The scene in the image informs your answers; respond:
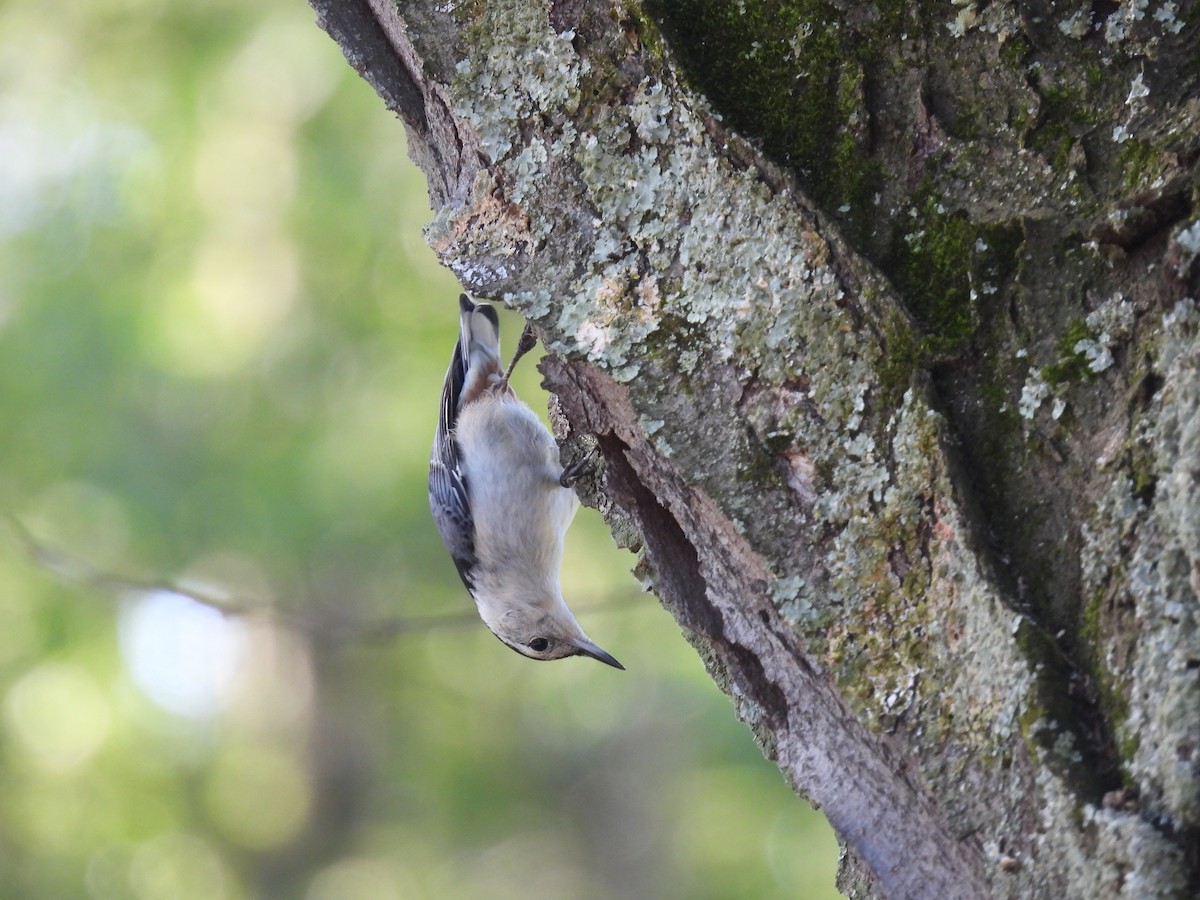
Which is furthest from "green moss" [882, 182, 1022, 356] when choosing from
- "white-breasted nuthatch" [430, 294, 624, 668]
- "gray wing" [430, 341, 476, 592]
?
"gray wing" [430, 341, 476, 592]

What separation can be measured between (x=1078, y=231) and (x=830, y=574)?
0.53 meters

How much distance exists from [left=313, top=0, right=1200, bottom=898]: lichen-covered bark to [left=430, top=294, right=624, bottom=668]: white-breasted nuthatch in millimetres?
2142

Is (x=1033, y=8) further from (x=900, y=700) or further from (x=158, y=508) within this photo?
(x=158, y=508)

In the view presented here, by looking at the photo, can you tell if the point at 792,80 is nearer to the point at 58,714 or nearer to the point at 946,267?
the point at 946,267

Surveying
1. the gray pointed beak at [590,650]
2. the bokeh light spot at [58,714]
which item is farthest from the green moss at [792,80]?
the bokeh light spot at [58,714]

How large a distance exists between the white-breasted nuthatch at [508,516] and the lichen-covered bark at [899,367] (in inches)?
84.3

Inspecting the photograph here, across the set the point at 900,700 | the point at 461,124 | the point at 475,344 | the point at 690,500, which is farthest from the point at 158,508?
the point at 900,700

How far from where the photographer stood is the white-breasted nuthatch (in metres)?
3.85

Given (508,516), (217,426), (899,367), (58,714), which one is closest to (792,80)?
(899,367)

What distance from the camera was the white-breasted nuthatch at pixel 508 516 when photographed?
3854mm

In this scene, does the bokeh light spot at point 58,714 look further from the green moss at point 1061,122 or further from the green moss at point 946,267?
the green moss at point 1061,122

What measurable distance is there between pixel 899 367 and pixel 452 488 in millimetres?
2786

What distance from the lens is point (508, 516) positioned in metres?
3.88

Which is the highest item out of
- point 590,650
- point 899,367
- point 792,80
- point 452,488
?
point 452,488
